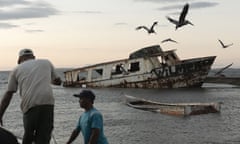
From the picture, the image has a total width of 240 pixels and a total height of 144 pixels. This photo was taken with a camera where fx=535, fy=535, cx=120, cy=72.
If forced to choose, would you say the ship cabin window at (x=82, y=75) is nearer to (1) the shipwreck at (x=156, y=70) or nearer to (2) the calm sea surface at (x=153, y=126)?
(1) the shipwreck at (x=156, y=70)

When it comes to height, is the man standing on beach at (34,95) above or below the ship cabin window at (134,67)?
below

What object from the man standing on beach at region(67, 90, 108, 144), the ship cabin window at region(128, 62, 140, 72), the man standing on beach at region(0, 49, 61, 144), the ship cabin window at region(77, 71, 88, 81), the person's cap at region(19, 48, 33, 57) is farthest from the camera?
the ship cabin window at region(77, 71, 88, 81)

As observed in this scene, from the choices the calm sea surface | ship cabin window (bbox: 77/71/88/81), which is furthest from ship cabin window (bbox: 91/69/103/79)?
the calm sea surface

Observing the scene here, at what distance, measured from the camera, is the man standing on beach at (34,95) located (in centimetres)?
671

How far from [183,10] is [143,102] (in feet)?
39.5

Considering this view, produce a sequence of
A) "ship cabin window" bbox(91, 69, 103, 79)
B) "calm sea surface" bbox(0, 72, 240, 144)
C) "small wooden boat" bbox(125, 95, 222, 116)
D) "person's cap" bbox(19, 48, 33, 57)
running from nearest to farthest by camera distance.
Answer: "person's cap" bbox(19, 48, 33, 57), "calm sea surface" bbox(0, 72, 240, 144), "small wooden boat" bbox(125, 95, 222, 116), "ship cabin window" bbox(91, 69, 103, 79)

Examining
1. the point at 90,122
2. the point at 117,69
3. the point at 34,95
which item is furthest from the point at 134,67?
the point at 90,122

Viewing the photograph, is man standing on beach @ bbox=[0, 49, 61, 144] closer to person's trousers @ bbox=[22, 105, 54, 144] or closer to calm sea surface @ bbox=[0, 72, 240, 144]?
person's trousers @ bbox=[22, 105, 54, 144]

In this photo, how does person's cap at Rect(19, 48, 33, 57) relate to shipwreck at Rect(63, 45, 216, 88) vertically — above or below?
below

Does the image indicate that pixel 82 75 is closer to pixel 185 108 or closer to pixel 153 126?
pixel 185 108

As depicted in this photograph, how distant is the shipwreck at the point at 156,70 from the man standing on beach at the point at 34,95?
122 ft

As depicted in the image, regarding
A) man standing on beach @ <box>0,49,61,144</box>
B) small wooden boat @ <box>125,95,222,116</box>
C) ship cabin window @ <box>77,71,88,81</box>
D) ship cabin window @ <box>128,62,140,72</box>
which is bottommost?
small wooden boat @ <box>125,95,222,116</box>

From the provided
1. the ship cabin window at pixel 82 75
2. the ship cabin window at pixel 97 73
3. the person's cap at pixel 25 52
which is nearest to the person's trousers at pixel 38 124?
the person's cap at pixel 25 52

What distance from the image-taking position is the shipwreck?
43.8 meters
